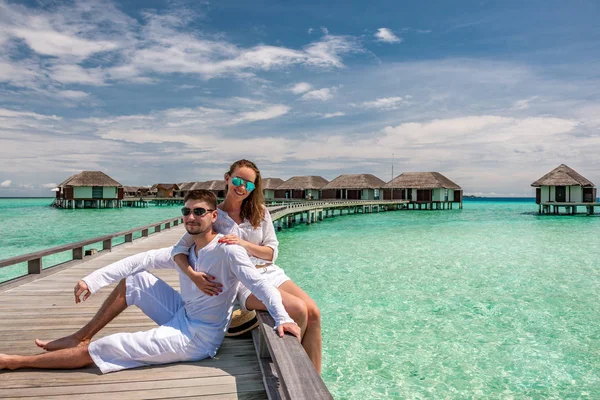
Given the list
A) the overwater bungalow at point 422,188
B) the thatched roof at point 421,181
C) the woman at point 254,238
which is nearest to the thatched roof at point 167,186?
the overwater bungalow at point 422,188

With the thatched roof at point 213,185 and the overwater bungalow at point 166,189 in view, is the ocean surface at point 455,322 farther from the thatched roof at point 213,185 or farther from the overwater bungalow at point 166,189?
the overwater bungalow at point 166,189

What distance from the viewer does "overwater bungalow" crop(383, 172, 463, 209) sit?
53562 mm

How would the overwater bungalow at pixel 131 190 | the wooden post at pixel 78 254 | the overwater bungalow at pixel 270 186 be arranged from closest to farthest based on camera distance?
the wooden post at pixel 78 254 < the overwater bungalow at pixel 270 186 < the overwater bungalow at pixel 131 190

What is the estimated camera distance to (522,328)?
7180 millimetres

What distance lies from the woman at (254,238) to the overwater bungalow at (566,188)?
45.5 m

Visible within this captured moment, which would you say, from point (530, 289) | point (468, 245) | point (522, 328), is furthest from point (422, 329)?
point (468, 245)

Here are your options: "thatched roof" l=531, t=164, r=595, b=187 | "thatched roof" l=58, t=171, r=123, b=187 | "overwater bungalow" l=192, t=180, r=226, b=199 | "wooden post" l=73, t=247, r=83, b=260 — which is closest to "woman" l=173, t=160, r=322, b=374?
"wooden post" l=73, t=247, r=83, b=260

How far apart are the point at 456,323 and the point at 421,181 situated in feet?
161

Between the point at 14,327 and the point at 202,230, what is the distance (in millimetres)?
2722

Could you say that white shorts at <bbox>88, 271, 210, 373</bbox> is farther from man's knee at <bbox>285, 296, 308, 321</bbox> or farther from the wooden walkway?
man's knee at <bbox>285, 296, 308, 321</bbox>

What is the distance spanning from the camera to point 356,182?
56125 mm

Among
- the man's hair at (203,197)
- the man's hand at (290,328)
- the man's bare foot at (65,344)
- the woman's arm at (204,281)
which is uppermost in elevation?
the man's hair at (203,197)

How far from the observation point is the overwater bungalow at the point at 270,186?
63656 millimetres

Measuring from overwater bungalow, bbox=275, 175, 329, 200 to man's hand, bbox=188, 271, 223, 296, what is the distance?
56.3m
